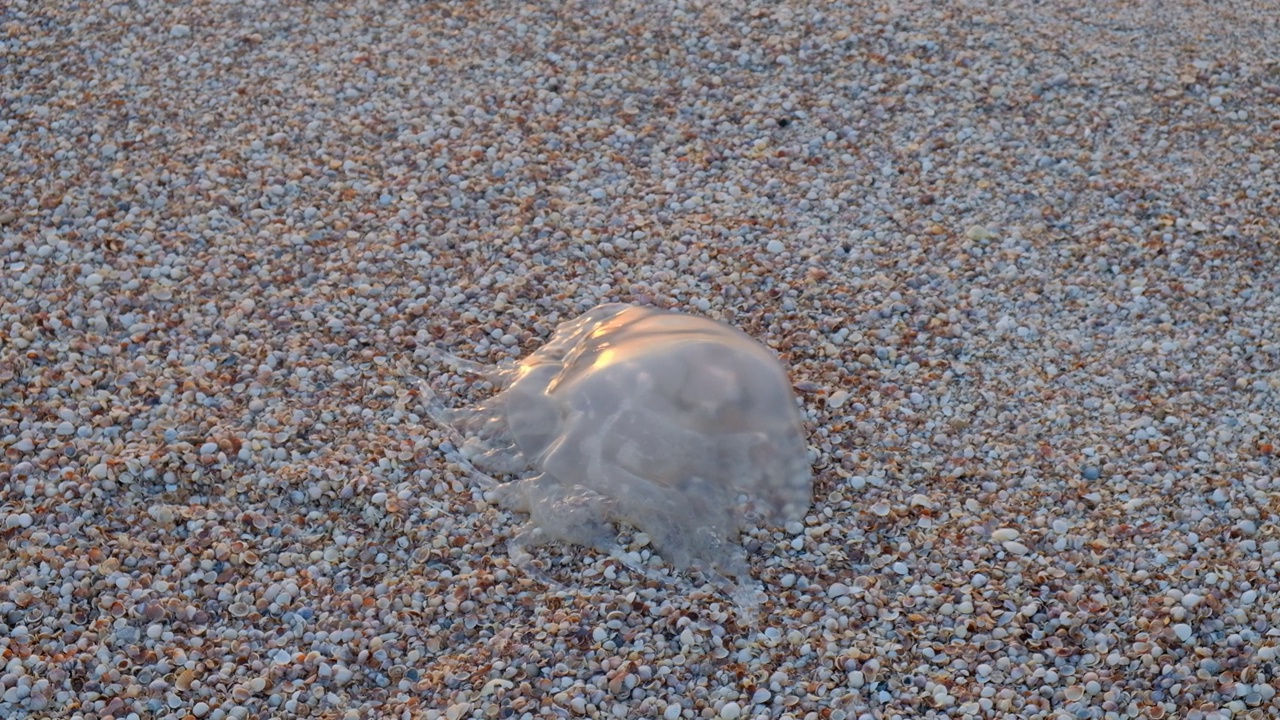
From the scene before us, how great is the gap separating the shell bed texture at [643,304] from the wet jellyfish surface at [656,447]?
3.0 inches

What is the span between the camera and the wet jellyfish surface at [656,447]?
140 inches

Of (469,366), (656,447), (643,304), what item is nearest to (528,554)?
(656,447)

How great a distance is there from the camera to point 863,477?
374cm

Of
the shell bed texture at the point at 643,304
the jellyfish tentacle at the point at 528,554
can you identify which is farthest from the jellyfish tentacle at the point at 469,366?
the jellyfish tentacle at the point at 528,554

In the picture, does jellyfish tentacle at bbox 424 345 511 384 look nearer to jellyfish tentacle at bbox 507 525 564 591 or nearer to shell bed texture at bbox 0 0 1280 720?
shell bed texture at bbox 0 0 1280 720

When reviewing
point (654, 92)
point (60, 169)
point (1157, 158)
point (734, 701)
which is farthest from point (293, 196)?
point (1157, 158)

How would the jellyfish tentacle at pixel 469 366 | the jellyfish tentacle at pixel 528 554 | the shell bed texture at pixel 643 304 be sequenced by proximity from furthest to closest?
the jellyfish tentacle at pixel 469 366
the jellyfish tentacle at pixel 528 554
the shell bed texture at pixel 643 304

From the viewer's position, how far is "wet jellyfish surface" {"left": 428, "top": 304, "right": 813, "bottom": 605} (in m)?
3.56

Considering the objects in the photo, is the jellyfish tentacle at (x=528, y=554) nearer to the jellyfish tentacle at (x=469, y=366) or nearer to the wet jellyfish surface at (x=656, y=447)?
the wet jellyfish surface at (x=656, y=447)

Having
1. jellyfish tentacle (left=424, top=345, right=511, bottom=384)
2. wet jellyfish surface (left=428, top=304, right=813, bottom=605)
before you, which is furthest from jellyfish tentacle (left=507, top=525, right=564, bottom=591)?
jellyfish tentacle (left=424, top=345, right=511, bottom=384)

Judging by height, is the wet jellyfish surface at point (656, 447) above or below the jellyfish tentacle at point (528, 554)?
above

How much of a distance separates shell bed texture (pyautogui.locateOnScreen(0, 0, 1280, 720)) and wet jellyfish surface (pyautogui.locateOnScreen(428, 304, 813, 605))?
0.25ft

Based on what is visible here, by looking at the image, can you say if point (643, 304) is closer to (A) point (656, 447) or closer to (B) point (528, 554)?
(A) point (656, 447)

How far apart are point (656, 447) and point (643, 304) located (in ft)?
2.60
